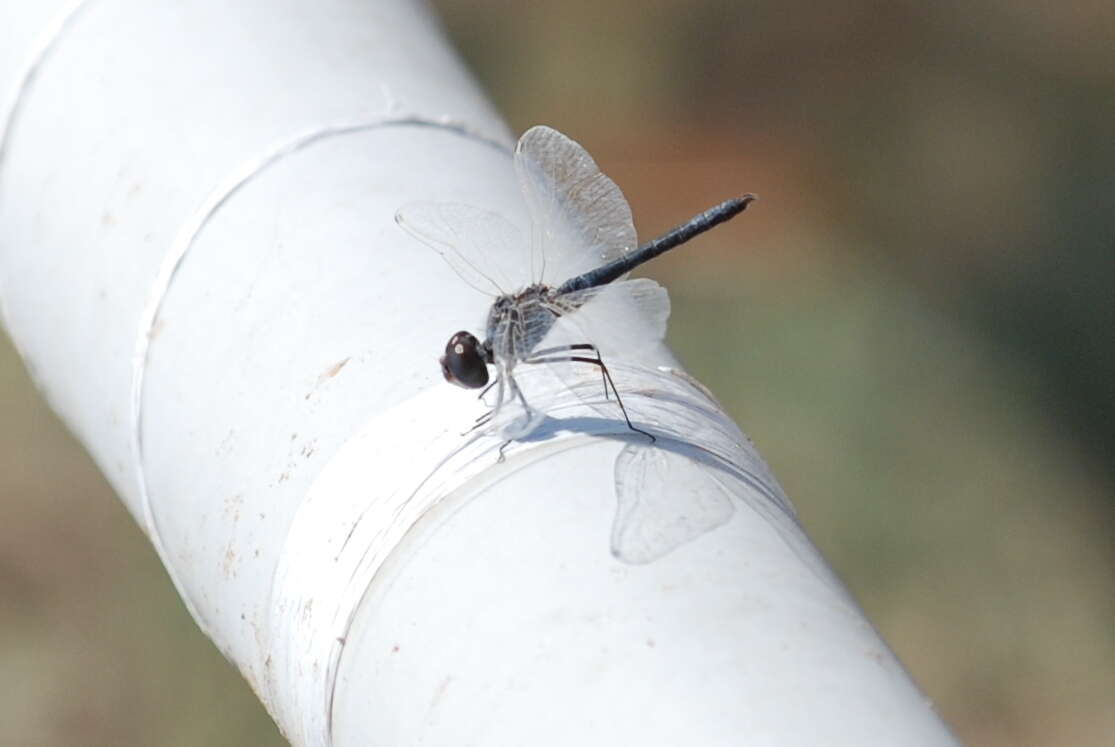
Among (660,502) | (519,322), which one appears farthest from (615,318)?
(660,502)

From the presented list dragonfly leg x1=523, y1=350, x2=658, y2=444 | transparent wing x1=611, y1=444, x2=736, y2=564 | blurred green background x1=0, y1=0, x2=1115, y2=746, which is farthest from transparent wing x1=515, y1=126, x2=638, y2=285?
blurred green background x1=0, y1=0, x2=1115, y2=746

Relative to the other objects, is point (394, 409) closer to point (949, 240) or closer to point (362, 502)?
point (362, 502)

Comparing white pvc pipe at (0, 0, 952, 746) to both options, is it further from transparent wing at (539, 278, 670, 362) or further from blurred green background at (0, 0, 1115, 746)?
blurred green background at (0, 0, 1115, 746)

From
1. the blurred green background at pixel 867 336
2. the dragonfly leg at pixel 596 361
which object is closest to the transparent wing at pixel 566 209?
the dragonfly leg at pixel 596 361

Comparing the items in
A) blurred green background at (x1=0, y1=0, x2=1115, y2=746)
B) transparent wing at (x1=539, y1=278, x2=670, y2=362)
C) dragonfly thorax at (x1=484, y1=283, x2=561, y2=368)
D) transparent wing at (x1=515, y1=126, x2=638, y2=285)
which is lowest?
blurred green background at (x1=0, y1=0, x2=1115, y2=746)

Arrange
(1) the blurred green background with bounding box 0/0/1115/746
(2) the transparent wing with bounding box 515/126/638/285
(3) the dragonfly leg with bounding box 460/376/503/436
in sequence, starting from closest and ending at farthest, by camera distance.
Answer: (3) the dragonfly leg with bounding box 460/376/503/436
(2) the transparent wing with bounding box 515/126/638/285
(1) the blurred green background with bounding box 0/0/1115/746

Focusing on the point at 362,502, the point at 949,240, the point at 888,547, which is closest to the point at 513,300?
the point at 362,502

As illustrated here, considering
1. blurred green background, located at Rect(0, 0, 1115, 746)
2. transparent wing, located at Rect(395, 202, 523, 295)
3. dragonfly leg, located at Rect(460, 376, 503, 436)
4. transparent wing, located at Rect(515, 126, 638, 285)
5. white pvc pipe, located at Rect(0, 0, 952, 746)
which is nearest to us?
white pvc pipe, located at Rect(0, 0, 952, 746)

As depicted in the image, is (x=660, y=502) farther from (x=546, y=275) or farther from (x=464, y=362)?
(x=546, y=275)
